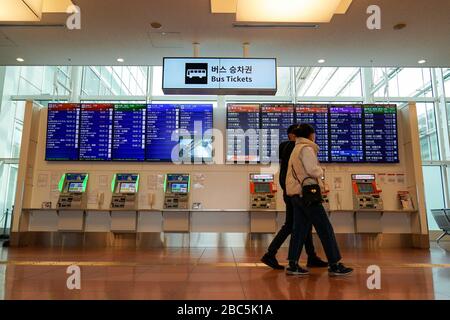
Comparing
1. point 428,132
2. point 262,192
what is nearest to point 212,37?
point 262,192

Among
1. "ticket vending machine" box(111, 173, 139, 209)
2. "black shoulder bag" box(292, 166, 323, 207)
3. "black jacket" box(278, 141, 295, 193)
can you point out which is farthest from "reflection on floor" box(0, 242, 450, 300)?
"ticket vending machine" box(111, 173, 139, 209)

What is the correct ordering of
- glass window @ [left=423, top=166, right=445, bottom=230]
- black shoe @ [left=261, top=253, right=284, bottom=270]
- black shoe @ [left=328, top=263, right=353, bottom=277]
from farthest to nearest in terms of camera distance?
glass window @ [left=423, top=166, right=445, bottom=230]
black shoe @ [left=261, top=253, right=284, bottom=270]
black shoe @ [left=328, top=263, right=353, bottom=277]

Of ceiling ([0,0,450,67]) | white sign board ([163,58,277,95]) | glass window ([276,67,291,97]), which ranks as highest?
glass window ([276,67,291,97])

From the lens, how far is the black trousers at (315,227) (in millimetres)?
3303

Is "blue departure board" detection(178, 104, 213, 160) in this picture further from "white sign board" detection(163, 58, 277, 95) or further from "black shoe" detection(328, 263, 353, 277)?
"black shoe" detection(328, 263, 353, 277)

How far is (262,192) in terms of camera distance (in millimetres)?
6766

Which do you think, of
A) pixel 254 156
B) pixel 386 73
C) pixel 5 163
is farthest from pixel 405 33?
pixel 5 163

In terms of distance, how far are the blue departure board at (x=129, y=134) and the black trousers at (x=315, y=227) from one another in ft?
13.6

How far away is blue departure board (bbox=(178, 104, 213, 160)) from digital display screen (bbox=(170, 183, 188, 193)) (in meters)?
0.54

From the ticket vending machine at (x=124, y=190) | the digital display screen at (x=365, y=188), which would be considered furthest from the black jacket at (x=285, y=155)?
the ticket vending machine at (x=124, y=190)

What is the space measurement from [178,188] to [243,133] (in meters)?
1.60

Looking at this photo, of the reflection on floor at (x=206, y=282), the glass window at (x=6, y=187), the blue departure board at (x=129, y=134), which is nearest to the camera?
the reflection on floor at (x=206, y=282)

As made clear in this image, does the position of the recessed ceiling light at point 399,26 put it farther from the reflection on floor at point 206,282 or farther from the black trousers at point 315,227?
the black trousers at point 315,227

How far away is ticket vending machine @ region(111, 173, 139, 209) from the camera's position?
6.65 meters
